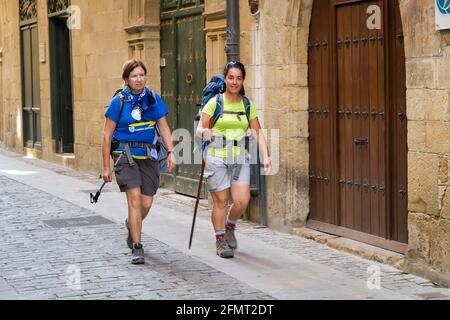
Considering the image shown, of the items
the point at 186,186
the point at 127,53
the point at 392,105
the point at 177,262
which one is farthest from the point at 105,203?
the point at 392,105

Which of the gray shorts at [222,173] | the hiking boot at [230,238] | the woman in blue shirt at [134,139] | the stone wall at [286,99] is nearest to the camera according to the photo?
the woman in blue shirt at [134,139]

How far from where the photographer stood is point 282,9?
9.50m

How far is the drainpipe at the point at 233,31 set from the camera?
1016cm

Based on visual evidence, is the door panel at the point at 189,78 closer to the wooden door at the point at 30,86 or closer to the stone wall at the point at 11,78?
the wooden door at the point at 30,86

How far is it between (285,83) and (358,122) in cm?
122

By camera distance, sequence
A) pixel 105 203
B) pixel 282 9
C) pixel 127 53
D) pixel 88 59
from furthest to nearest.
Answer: pixel 88 59 < pixel 127 53 < pixel 105 203 < pixel 282 9

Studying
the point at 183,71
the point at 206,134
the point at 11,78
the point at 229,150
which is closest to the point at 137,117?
the point at 206,134

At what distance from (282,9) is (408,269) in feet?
10.6

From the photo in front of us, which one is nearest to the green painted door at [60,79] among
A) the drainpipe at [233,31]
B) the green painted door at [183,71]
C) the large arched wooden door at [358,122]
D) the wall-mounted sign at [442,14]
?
the green painted door at [183,71]

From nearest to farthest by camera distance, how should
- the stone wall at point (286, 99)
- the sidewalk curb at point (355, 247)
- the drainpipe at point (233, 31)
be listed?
the sidewalk curb at point (355, 247) → the stone wall at point (286, 99) → the drainpipe at point (233, 31)

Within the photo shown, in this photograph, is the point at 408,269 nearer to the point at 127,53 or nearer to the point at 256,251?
the point at 256,251

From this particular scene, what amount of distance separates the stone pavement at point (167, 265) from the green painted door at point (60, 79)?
671 cm

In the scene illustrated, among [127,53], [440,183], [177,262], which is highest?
[127,53]

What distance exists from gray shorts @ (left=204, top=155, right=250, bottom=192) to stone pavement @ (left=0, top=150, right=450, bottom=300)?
656 mm
